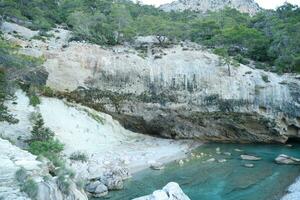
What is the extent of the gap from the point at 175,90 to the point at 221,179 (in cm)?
1477

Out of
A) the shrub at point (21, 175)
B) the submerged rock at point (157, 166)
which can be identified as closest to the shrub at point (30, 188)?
the shrub at point (21, 175)

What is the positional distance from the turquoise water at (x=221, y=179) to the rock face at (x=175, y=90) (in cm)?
645

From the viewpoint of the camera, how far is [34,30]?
2116 inches

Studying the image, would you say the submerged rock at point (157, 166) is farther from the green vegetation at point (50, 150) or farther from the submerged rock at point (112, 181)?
the green vegetation at point (50, 150)

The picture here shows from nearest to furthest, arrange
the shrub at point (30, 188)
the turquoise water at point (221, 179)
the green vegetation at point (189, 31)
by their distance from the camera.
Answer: the shrub at point (30, 188)
the turquoise water at point (221, 179)
the green vegetation at point (189, 31)

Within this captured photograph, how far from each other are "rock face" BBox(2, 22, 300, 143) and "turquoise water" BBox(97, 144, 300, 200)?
6.45 meters

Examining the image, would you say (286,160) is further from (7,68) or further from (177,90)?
(7,68)

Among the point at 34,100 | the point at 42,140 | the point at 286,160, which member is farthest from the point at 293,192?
the point at 34,100

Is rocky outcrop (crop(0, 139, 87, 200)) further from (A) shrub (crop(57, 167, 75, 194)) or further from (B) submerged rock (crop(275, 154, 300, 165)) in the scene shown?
(B) submerged rock (crop(275, 154, 300, 165))

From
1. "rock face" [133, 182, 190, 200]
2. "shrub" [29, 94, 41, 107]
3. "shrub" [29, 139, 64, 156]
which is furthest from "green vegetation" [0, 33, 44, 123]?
"rock face" [133, 182, 190, 200]

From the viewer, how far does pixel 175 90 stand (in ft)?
144

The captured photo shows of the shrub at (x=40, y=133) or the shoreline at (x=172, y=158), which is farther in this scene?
the shoreline at (x=172, y=158)

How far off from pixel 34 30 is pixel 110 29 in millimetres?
11024

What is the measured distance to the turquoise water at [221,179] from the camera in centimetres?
2755
